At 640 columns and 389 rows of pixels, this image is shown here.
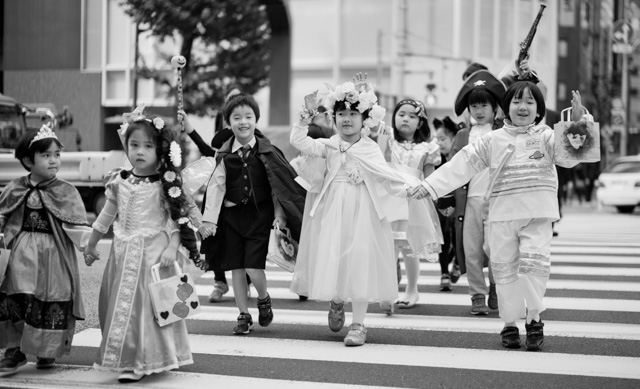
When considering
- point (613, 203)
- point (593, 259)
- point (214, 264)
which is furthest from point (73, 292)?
point (613, 203)

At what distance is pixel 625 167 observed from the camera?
965 inches

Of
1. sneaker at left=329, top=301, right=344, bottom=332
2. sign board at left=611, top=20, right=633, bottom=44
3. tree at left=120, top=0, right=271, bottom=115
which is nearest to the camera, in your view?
sneaker at left=329, top=301, right=344, bottom=332

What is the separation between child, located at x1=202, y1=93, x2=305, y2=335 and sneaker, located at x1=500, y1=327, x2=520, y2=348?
169cm

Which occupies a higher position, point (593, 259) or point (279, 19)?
point (279, 19)

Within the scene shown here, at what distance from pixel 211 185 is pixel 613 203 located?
1896 centimetres

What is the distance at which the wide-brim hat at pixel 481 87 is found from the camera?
7.77m

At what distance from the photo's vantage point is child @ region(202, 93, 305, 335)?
6.69 meters

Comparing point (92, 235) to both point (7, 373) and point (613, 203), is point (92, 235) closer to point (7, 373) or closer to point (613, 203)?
point (7, 373)

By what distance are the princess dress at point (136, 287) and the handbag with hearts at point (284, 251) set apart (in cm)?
171

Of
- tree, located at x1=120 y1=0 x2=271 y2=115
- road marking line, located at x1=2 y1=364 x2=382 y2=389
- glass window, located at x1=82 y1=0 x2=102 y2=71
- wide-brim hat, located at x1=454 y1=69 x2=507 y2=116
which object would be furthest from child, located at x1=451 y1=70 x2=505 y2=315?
tree, located at x1=120 y1=0 x2=271 y2=115

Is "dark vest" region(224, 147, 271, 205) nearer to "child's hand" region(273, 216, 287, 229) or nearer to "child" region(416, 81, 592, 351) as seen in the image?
"child's hand" region(273, 216, 287, 229)

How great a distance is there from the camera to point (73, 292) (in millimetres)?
5523

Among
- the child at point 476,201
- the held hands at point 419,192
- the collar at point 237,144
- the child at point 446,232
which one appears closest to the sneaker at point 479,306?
the child at point 476,201

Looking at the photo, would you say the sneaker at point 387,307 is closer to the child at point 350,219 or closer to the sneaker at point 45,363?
the child at point 350,219
